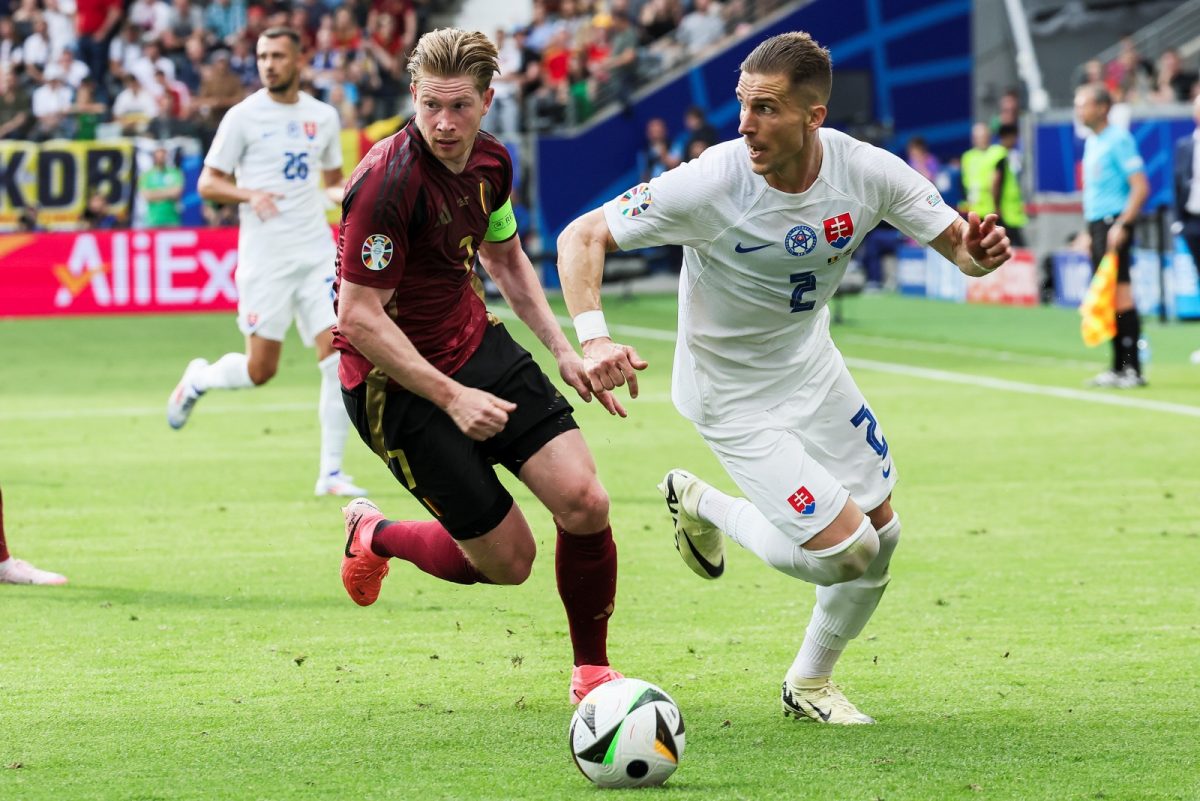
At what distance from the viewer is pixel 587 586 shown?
5.74m

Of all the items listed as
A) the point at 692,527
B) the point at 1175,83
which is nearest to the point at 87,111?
the point at 1175,83

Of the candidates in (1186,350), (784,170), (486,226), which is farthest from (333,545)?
(1186,350)

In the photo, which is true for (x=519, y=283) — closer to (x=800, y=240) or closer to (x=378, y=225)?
(x=378, y=225)

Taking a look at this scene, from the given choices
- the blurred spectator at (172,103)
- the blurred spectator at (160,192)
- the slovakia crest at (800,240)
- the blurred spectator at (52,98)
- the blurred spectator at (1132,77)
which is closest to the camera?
the slovakia crest at (800,240)

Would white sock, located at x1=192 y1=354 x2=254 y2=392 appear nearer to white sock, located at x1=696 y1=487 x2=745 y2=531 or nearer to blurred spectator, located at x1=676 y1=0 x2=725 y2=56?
white sock, located at x1=696 y1=487 x2=745 y2=531

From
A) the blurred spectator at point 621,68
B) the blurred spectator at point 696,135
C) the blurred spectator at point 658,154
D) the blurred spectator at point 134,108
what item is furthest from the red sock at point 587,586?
the blurred spectator at point 621,68

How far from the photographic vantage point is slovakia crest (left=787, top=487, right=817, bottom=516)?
5.56 metres

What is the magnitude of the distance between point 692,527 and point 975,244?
149 centimetres

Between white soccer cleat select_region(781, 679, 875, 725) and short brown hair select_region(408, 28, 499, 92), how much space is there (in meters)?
2.07

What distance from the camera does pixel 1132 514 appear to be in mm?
9531

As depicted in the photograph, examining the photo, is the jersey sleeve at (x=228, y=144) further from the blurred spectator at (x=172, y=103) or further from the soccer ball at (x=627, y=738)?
the blurred spectator at (x=172, y=103)

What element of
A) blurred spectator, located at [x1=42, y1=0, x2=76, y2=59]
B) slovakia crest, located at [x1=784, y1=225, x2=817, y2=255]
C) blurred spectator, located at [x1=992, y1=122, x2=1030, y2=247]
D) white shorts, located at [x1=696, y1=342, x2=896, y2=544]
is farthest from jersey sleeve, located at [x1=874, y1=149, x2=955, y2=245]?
blurred spectator, located at [x1=42, y1=0, x2=76, y2=59]

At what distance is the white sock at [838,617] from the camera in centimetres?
569

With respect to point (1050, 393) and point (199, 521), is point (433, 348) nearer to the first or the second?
point (199, 521)
